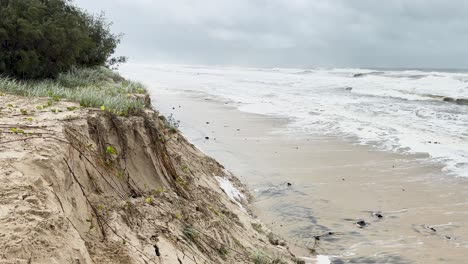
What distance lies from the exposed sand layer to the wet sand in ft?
3.95

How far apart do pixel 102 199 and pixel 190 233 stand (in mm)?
1044

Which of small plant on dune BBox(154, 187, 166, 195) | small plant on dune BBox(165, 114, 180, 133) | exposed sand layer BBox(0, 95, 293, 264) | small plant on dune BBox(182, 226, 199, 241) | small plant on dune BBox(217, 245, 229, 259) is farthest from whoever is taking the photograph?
small plant on dune BBox(165, 114, 180, 133)

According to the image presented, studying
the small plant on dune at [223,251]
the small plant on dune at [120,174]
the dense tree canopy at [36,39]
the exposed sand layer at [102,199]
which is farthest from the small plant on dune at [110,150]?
the dense tree canopy at [36,39]

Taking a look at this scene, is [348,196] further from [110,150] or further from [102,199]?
[102,199]

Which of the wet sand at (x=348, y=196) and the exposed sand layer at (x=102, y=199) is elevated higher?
the exposed sand layer at (x=102, y=199)

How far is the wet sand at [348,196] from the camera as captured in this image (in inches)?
265

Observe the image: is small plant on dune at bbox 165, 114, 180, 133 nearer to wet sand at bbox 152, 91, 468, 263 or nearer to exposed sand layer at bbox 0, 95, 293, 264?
wet sand at bbox 152, 91, 468, 263

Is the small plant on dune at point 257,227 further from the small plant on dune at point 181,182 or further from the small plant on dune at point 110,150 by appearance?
the small plant on dune at point 110,150

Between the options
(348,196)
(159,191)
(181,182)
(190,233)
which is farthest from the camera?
(348,196)

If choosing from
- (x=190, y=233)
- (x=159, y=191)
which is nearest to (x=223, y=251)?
(x=190, y=233)

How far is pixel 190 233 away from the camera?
4750 mm

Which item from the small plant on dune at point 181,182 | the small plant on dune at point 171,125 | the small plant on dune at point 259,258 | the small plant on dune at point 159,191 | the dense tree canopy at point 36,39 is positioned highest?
the dense tree canopy at point 36,39

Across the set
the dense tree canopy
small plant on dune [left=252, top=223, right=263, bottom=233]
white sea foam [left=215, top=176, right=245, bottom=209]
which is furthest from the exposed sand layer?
the dense tree canopy

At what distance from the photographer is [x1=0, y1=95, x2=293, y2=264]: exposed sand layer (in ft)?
10.0
